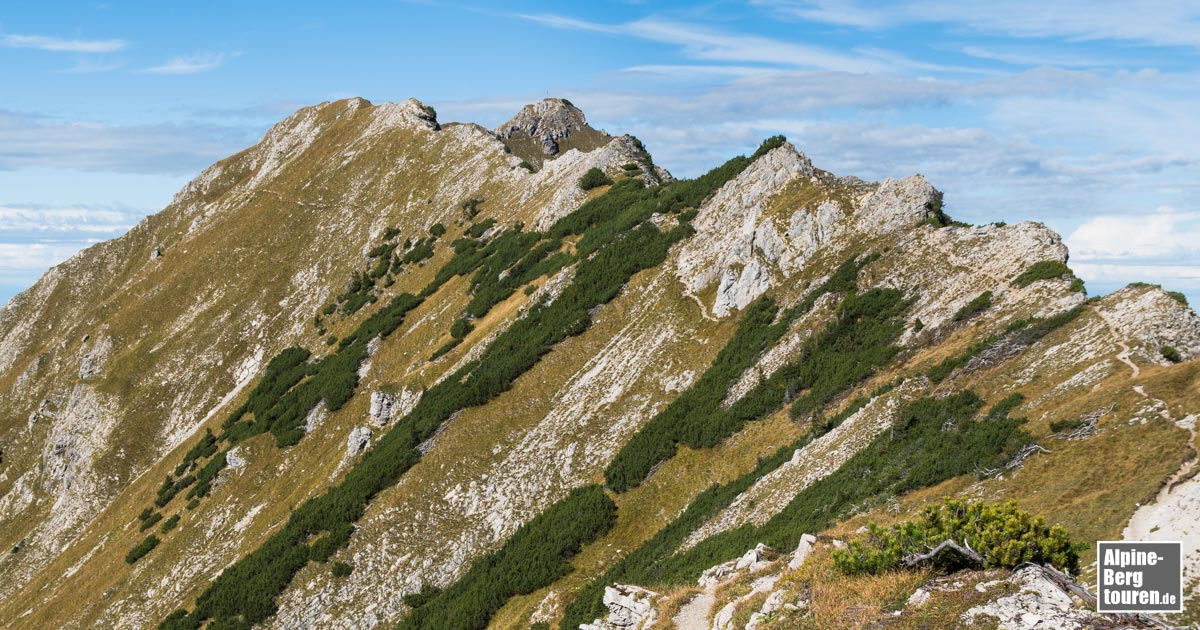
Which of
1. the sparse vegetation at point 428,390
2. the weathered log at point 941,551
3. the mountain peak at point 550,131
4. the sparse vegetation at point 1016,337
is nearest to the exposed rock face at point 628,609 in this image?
the weathered log at point 941,551

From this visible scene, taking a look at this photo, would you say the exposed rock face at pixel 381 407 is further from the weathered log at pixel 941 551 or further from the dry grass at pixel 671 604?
the weathered log at pixel 941 551

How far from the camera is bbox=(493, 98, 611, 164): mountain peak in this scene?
170m

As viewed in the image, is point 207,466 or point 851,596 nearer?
point 851,596

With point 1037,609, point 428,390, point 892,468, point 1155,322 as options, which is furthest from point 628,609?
point 428,390

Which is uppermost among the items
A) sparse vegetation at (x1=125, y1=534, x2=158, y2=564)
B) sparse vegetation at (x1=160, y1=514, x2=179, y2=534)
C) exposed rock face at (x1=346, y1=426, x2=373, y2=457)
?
exposed rock face at (x1=346, y1=426, x2=373, y2=457)

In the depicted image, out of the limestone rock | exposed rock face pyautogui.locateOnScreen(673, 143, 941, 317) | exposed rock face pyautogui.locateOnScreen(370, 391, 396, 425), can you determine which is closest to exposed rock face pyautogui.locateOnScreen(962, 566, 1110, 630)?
the limestone rock

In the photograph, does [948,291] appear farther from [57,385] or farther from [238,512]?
[57,385]

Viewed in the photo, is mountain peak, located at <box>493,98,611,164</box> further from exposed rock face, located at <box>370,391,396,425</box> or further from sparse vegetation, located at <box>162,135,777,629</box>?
exposed rock face, located at <box>370,391,396,425</box>

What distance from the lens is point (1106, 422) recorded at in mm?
29078

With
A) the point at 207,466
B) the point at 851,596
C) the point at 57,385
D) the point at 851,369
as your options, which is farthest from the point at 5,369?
the point at 851,596

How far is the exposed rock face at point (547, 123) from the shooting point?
171125 millimetres

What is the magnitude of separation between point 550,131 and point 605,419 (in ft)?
425

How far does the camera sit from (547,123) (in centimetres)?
17400

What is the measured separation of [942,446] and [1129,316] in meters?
12.0
